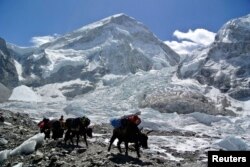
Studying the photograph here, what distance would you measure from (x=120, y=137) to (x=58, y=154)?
3.32 metres

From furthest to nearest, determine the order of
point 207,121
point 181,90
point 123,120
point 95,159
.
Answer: point 181,90
point 207,121
point 123,120
point 95,159

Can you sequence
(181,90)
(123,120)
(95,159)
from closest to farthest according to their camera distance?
(95,159) → (123,120) → (181,90)

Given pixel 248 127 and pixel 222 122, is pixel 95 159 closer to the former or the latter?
pixel 248 127

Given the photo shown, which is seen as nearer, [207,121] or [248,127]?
[248,127]

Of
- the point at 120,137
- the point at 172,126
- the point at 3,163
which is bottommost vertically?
the point at 3,163

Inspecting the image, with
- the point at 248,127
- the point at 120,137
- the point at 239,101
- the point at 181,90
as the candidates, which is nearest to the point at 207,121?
the point at 248,127

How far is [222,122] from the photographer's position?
134 m

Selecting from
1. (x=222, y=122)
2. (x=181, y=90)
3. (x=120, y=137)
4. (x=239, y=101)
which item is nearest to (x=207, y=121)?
(x=222, y=122)

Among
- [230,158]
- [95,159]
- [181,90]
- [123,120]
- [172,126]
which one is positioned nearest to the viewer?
[230,158]

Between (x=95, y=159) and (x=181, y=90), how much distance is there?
16491 centimetres

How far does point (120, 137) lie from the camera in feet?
76.1

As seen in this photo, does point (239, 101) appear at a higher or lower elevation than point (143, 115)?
higher

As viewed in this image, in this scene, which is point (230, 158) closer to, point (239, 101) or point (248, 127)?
point (248, 127)

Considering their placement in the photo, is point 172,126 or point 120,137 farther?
point 172,126
